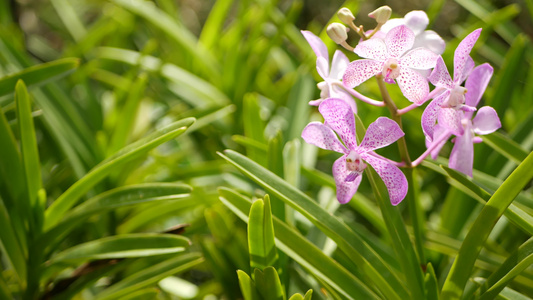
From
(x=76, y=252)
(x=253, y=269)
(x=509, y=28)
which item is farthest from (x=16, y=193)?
(x=509, y=28)

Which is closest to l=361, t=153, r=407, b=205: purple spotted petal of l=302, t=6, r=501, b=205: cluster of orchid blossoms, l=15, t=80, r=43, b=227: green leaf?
l=302, t=6, r=501, b=205: cluster of orchid blossoms

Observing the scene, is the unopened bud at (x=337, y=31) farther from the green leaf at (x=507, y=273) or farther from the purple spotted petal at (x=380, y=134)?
the green leaf at (x=507, y=273)

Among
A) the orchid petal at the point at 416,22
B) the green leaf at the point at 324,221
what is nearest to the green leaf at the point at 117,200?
the green leaf at the point at 324,221

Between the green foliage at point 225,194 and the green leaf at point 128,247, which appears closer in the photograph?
the green foliage at point 225,194

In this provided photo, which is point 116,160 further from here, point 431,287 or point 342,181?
point 431,287

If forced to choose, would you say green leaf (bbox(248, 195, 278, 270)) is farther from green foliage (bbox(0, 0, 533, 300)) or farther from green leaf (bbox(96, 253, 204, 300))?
green leaf (bbox(96, 253, 204, 300))

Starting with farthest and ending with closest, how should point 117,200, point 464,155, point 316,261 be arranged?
1. point 117,200
2. point 316,261
3. point 464,155

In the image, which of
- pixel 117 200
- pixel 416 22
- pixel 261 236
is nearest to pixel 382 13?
pixel 416 22
